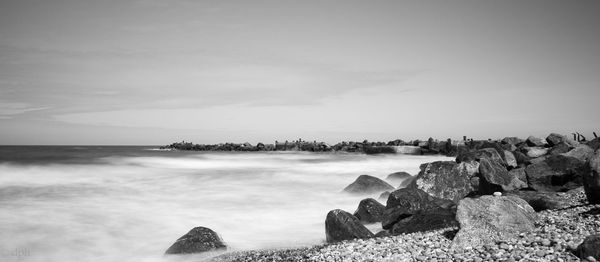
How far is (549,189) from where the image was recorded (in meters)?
8.21

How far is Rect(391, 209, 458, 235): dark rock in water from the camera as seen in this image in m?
5.60

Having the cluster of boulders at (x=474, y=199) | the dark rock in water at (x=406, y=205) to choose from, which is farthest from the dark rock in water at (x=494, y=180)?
the dark rock in water at (x=406, y=205)

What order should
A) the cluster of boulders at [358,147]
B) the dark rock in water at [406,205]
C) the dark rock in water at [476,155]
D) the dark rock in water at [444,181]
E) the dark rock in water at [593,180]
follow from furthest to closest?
the cluster of boulders at [358,147] < the dark rock in water at [476,155] < the dark rock in water at [444,181] < the dark rock in water at [406,205] < the dark rock in water at [593,180]

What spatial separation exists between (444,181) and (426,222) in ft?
13.4

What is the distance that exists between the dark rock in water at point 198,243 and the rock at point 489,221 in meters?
3.61

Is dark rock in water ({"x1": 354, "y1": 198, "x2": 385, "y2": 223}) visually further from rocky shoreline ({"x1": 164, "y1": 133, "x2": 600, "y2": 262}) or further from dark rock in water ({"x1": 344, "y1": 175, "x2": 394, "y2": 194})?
dark rock in water ({"x1": 344, "y1": 175, "x2": 394, "y2": 194})

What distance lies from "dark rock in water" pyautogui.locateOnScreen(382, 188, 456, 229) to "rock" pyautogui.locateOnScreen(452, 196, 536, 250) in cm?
166

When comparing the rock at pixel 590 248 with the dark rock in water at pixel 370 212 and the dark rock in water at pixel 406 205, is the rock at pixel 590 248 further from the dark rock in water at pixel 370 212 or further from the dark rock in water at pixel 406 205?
the dark rock in water at pixel 370 212

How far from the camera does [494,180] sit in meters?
8.54

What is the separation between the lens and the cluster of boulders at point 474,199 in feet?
15.0

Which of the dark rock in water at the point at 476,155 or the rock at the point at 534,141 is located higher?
the rock at the point at 534,141

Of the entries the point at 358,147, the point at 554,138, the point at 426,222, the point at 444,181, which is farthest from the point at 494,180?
the point at 358,147

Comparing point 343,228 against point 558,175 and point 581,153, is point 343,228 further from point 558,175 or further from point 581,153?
point 581,153

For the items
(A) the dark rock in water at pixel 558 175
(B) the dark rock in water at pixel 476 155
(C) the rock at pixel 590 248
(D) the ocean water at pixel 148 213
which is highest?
(B) the dark rock in water at pixel 476 155
